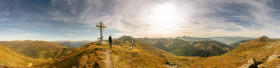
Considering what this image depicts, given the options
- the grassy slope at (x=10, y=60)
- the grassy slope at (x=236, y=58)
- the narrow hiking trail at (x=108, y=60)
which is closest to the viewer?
the narrow hiking trail at (x=108, y=60)

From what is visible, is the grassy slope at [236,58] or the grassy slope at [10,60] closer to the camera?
the grassy slope at [10,60]

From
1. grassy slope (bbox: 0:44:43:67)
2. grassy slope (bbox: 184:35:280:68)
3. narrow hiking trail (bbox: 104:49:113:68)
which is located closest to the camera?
narrow hiking trail (bbox: 104:49:113:68)

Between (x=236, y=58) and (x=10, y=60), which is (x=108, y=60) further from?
(x=236, y=58)

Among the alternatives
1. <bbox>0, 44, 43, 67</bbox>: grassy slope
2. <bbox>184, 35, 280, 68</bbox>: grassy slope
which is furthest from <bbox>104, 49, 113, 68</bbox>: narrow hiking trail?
<bbox>184, 35, 280, 68</bbox>: grassy slope

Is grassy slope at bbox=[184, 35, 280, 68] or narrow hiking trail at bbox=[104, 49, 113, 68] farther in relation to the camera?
grassy slope at bbox=[184, 35, 280, 68]

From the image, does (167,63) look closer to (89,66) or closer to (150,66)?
(150,66)

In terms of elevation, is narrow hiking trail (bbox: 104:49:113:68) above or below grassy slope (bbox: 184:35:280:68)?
above

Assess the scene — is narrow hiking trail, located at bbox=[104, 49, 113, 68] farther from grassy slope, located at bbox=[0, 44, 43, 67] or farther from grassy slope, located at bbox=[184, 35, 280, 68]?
grassy slope, located at bbox=[184, 35, 280, 68]

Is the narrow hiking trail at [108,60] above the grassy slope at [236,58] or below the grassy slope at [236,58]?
above

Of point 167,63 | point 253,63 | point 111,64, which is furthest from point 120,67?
point 253,63

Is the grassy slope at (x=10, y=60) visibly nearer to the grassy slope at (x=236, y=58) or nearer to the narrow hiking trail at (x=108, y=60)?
the narrow hiking trail at (x=108, y=60)

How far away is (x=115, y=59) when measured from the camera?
80.2ft

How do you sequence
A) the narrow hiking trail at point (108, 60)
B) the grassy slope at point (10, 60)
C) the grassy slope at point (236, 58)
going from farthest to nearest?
the grassy slope at point (236, 58), the grassy slope at point (10, 60), the narrow hiking trail at point (108, 60)

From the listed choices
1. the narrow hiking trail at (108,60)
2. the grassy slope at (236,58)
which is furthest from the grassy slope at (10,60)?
the grassy slope at (236,58)
